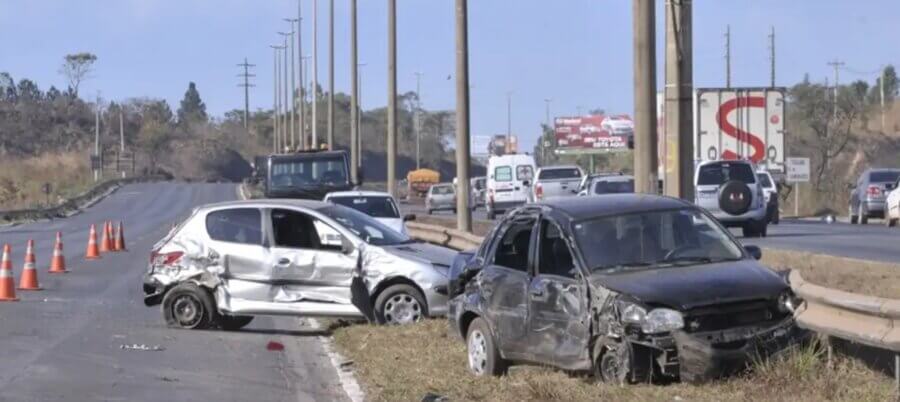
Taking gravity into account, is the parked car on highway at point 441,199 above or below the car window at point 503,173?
below

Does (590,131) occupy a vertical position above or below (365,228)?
above

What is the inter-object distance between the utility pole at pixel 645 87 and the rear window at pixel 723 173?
649 inches

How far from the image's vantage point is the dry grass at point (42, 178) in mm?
93819

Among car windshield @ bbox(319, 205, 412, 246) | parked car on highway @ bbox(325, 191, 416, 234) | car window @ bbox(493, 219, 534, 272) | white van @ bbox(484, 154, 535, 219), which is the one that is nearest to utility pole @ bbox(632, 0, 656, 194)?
car windshield @ bbox(319, 205, 412, 246)

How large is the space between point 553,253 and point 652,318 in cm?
162

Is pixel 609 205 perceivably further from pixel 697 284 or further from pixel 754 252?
pixel 697 284

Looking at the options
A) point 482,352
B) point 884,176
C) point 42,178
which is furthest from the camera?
Result: point 42,178

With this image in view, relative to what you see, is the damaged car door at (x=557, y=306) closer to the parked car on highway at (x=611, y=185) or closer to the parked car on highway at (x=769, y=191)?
the parked car on highway at (x=611, y=185)

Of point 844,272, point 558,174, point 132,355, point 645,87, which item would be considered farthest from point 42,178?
point 844,272

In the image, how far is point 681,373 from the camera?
972 centimetres

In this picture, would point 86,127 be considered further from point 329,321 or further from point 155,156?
point 329,321

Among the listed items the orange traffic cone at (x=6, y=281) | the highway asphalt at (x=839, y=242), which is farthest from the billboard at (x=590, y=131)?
the orange traffic cone at (x=6, y=281)

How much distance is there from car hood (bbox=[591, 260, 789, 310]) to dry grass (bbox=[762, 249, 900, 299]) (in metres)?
3.53

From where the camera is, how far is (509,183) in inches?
2057
